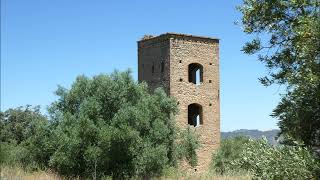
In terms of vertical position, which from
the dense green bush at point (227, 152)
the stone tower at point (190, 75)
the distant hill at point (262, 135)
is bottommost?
the dense green bush at point (227, 152)

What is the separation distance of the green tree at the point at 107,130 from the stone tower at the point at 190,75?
24.0ft

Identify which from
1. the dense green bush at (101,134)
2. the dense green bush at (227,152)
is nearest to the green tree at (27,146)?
the dense green bush at (101,134)

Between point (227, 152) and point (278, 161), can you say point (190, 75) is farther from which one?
point (278, 161)

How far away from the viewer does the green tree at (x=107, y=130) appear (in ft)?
58.1

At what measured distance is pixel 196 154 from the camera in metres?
28.0

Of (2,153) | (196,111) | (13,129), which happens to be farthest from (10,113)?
(2,153)

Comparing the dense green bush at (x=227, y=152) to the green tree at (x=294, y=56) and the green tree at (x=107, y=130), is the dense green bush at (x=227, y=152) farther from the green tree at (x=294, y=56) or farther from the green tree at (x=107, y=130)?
the green tree at (x=294, y=56)

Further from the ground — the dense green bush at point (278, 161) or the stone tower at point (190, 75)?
the stone tower at point (190, 75)

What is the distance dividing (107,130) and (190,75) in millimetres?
14006

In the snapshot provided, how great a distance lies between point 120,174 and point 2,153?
4474 millimetres

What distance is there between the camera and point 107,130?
17688 millimetres

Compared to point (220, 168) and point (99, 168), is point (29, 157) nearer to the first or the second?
point (99, 168)

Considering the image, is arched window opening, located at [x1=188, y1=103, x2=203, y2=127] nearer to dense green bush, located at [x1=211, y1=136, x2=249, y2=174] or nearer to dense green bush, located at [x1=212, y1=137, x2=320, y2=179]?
dense green bush, located at [x1=211, y1=136, x2=249, y2=174]

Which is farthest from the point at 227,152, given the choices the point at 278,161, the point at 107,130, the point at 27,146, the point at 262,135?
the point at 278,161
